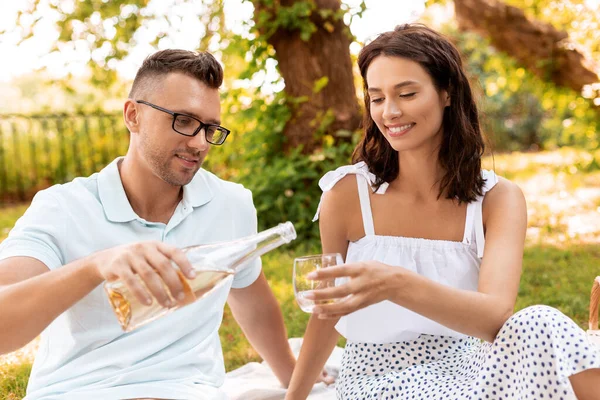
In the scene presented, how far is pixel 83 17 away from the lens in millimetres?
7285

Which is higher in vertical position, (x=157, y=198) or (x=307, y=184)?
(x=157, y=198)

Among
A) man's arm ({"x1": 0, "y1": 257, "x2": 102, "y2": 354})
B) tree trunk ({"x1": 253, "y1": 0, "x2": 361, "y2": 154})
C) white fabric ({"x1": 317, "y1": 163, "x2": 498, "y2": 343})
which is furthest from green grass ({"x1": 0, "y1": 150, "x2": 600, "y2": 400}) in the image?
man's arm ({"x1": 0, "y1": 257, "x2": 102, "y2": 354})

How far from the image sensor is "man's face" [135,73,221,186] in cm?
255

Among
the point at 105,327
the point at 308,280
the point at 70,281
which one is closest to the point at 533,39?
the point at 105,327

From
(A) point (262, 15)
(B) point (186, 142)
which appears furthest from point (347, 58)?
(B) point (186, 142)

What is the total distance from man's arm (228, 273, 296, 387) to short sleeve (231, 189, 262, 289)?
77 millimetres

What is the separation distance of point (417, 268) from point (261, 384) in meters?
1.24

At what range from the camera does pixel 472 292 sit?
88.4 inches

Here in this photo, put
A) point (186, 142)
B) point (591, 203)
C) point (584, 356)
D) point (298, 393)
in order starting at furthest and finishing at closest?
1. point (591, 203)
2. point (298, 393)
3. point (186, 142)
4. point (584, 356)

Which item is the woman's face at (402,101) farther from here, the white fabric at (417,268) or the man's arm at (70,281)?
the man's arm at (70,281)

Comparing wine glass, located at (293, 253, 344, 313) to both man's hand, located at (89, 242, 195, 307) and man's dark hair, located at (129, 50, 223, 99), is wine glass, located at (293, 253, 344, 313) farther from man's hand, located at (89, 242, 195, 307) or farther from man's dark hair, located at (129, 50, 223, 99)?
man's dark hair, located at (129, 50, 223, 99)

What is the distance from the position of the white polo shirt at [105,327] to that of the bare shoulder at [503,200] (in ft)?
3.49

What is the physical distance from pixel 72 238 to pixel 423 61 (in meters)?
1.39

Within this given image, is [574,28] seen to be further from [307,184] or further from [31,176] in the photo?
[31,176]
